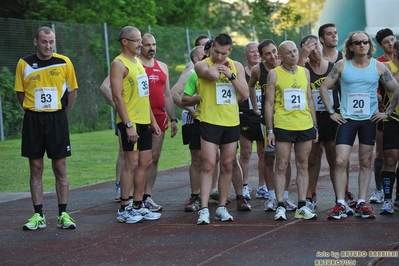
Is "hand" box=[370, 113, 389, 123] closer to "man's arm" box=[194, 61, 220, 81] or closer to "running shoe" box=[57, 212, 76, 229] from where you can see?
"man's arm" box=[194, 61, 220, 81]

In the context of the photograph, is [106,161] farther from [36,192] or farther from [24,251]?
[24,251]

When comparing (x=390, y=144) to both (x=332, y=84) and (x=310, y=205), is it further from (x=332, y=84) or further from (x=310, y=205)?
(x=310, y=205)

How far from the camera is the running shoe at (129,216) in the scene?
10328 mm

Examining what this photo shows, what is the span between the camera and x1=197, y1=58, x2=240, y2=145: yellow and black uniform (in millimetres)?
10289

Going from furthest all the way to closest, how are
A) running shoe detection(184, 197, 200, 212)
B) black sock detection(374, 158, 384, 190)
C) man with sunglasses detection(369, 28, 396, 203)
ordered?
black sock detection(374, 158, 384, 190)
man with sunglasses detection(369, 28, 396, 203)
running shoe detection(184, 197, 200, 212)

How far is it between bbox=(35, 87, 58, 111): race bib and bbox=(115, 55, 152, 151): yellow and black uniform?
76cm

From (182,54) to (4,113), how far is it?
9232 millimetres

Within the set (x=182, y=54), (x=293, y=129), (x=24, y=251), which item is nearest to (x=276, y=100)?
(x=293, y=129)

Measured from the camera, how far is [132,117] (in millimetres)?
10336

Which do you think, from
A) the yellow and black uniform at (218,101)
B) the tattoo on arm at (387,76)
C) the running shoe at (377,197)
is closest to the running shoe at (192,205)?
the yellow and black uniform at (218,101)

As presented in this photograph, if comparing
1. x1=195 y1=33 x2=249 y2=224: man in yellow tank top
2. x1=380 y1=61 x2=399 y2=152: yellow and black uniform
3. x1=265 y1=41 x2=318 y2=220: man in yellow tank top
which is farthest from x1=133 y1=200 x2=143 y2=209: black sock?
x1=380 y1=61 x2=399 y2=152: yellow and black uniform

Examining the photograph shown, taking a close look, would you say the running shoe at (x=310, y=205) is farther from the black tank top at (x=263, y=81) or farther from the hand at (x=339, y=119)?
the black tank top at (x=263, y=81)

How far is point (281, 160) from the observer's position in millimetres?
10453

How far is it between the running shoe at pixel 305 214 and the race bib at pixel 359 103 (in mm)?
1153
